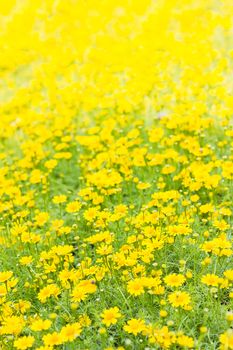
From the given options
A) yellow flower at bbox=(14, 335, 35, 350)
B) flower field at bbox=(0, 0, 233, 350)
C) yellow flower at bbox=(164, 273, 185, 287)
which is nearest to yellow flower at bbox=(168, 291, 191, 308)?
flower field at bbox=(0, 0, 233, 350)

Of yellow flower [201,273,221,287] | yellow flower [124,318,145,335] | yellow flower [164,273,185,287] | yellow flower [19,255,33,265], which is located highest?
yellow flower [19,255,33,265]

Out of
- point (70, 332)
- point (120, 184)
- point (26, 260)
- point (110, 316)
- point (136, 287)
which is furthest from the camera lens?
point (120, 184)

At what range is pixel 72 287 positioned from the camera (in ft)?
10.7

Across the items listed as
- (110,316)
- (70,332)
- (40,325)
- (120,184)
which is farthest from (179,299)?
(120,184)

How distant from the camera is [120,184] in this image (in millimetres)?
4422

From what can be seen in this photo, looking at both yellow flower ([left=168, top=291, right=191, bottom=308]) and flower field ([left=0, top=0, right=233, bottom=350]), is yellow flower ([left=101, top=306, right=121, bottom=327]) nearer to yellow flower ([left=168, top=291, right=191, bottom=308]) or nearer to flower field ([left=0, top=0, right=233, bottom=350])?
flower field ([left=0, top=0, right=233, bottom=350])

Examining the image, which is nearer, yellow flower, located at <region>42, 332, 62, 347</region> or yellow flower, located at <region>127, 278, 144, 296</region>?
yellow flower, located at <region>42, 332, 62, 347</region>

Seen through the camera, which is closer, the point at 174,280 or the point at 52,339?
the point at 52,339

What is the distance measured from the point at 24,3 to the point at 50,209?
6590mm

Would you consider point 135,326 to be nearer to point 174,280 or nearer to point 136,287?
point 136,287

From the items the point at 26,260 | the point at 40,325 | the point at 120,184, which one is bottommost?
the point at 40,325

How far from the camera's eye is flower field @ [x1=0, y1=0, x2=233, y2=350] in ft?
9.98

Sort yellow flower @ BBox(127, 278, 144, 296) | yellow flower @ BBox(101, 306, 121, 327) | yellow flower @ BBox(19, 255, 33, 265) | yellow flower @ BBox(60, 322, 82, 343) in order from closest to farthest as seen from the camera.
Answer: yellow flower @ BBox(60, 322, 82, 343) < yellow flower @ BBox(101, 306, 121, 327) < yellow flower @ BBox(127, 278, 144, 296) < yellow flower @ BBox(19, 255, 33, 265)

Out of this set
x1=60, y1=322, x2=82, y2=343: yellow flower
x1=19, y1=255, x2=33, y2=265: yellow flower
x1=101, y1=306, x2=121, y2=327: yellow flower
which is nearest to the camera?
x1=60, y1=322, x2=82, y2=343: yellow flower
